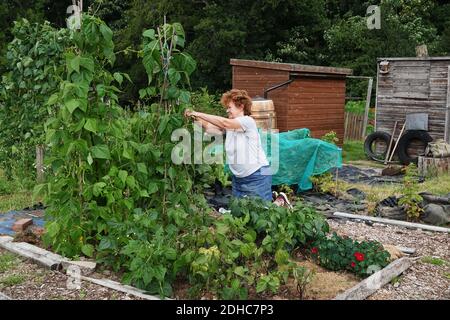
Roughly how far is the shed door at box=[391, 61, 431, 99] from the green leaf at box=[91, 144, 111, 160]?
1031 cm

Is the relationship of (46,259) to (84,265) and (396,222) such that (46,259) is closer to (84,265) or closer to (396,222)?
(84,265)

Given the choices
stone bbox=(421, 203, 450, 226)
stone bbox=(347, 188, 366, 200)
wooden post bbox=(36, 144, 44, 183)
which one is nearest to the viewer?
stone bbox=(421, 203, 450, 226)

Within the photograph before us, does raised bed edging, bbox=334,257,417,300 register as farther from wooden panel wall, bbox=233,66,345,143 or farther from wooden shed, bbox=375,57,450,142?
wooden shed, bbox=375,57,450,142

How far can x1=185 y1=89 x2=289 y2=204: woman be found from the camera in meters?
5.46

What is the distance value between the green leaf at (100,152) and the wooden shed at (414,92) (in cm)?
1011

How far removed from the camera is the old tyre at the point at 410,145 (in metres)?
12.8

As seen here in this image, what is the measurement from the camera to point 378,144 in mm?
13891

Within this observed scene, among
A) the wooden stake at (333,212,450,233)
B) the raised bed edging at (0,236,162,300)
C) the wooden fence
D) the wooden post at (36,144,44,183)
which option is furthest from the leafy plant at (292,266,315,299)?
the wooden fence

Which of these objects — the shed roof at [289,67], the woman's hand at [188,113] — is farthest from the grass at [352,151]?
the woman's hand at [188,113]

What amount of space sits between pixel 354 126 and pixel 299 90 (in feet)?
17.6

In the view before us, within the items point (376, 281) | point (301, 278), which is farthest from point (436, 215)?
point (301, 278)

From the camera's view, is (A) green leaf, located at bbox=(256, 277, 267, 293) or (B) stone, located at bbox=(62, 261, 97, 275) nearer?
(A) green leaf, located at bbox=(256, 277, 267, 293)

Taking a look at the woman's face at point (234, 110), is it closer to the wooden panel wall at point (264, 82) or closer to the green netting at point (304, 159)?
the green netting at point (304, 159)

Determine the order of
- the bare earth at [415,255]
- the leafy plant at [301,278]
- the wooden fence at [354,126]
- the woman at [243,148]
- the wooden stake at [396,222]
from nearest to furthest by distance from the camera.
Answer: the leafy plant at [301,278] < the bare earth at [415,255] < the woman at [243,148] < the wooden stake at [396,222] < the wooden fence at [354,126]
